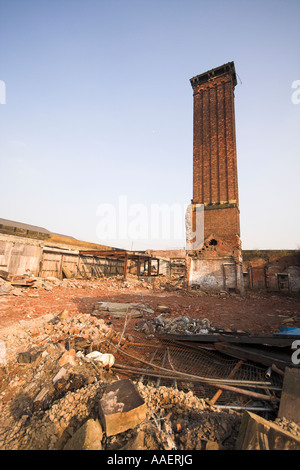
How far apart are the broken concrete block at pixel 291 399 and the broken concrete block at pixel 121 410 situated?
1.58 metres

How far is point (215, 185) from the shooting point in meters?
14.9

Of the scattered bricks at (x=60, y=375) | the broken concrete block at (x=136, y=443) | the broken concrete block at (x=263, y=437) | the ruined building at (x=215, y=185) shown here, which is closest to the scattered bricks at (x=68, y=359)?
the scattered bricks at (x=60, y=375)

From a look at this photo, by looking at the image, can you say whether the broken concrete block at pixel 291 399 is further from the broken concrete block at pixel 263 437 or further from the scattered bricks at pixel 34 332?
the scattered bricks at pixel 34 332

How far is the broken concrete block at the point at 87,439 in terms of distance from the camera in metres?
1.85

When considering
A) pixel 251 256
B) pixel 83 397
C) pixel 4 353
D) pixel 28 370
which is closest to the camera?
pixel 83 397

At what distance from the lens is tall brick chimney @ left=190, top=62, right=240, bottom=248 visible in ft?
45.6

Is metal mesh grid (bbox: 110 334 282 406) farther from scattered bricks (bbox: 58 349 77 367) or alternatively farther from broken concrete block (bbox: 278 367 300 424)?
scattered bricks (bbox: 58 349 77 367)

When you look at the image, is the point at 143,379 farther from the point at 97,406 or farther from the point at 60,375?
the point at 60,375

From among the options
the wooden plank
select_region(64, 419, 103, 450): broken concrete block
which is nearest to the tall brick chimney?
the wooden plank

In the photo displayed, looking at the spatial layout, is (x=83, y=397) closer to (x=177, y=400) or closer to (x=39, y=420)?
(x=39, y=420)

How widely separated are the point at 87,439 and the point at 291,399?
2.26m
